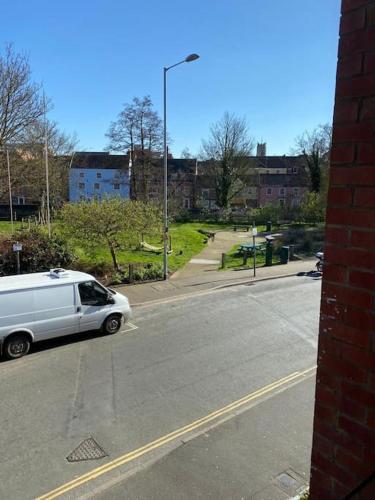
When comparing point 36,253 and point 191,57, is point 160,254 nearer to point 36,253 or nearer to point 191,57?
point 36,253

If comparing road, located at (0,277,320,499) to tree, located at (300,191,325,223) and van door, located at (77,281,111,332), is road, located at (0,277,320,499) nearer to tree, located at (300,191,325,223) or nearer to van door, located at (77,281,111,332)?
van door, located at (77,281,111,332)

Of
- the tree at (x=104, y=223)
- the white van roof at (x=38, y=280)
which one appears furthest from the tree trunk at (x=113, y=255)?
the white van roof at (x=38, y=280)

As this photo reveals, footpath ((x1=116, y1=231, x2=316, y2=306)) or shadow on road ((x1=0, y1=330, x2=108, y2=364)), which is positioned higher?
shadow on road ((x1=0, y1=330, x2=108, y2=364))

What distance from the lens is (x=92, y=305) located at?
37.2 ft

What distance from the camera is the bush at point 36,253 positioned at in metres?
17.2

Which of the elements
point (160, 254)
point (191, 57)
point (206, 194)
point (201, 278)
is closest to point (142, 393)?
point (201, 278)

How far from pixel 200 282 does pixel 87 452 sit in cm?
1294

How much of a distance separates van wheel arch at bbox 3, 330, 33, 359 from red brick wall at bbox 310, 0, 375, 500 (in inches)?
363

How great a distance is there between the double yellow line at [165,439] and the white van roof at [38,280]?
5.37 meters

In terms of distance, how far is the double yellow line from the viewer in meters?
5.56

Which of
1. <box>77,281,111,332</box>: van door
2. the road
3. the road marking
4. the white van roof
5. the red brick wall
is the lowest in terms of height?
the road marking

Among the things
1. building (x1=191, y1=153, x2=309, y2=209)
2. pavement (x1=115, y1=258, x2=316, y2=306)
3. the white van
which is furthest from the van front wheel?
building (x1=191, y1=153, x2=309, y2=209)

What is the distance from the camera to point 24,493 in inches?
212

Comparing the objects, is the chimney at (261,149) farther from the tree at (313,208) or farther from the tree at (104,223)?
the tree at (104,223)
